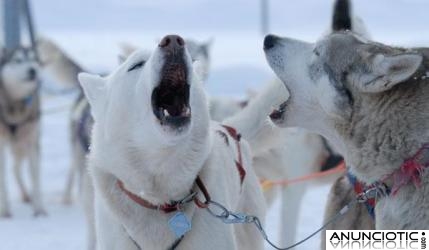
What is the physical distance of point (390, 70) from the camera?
2541 millimetres

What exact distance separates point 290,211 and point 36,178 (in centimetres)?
278

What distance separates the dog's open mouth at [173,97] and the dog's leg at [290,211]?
2530 mm

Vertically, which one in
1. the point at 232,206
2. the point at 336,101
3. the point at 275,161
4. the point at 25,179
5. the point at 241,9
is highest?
the point at 336,101

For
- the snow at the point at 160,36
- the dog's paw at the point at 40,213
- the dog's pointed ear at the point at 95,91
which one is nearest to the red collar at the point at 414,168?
the dog's pointed ear at the point at 95,91

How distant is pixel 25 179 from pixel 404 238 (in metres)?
6.38

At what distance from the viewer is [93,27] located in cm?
3450

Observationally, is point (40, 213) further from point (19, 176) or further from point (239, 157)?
point (239, 157)

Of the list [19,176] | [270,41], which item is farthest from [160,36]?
[270,41]

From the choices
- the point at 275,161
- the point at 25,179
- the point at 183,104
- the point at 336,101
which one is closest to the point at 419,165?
the point at 336,101

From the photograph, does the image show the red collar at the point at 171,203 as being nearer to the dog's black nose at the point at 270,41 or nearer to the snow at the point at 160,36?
the dog's black nose at the point at 270,41

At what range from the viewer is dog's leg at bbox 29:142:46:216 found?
7.07 meters

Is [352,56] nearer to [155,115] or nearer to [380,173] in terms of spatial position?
[380,173]

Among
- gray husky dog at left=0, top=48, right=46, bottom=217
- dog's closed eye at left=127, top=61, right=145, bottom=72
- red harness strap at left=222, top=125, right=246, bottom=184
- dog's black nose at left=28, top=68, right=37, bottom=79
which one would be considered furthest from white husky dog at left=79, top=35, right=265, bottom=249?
dog's black nose at left=28, top=68, right=37, bottom=79

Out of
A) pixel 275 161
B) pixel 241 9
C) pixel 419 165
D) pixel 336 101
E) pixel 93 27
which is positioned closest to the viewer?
pixel 419 165
